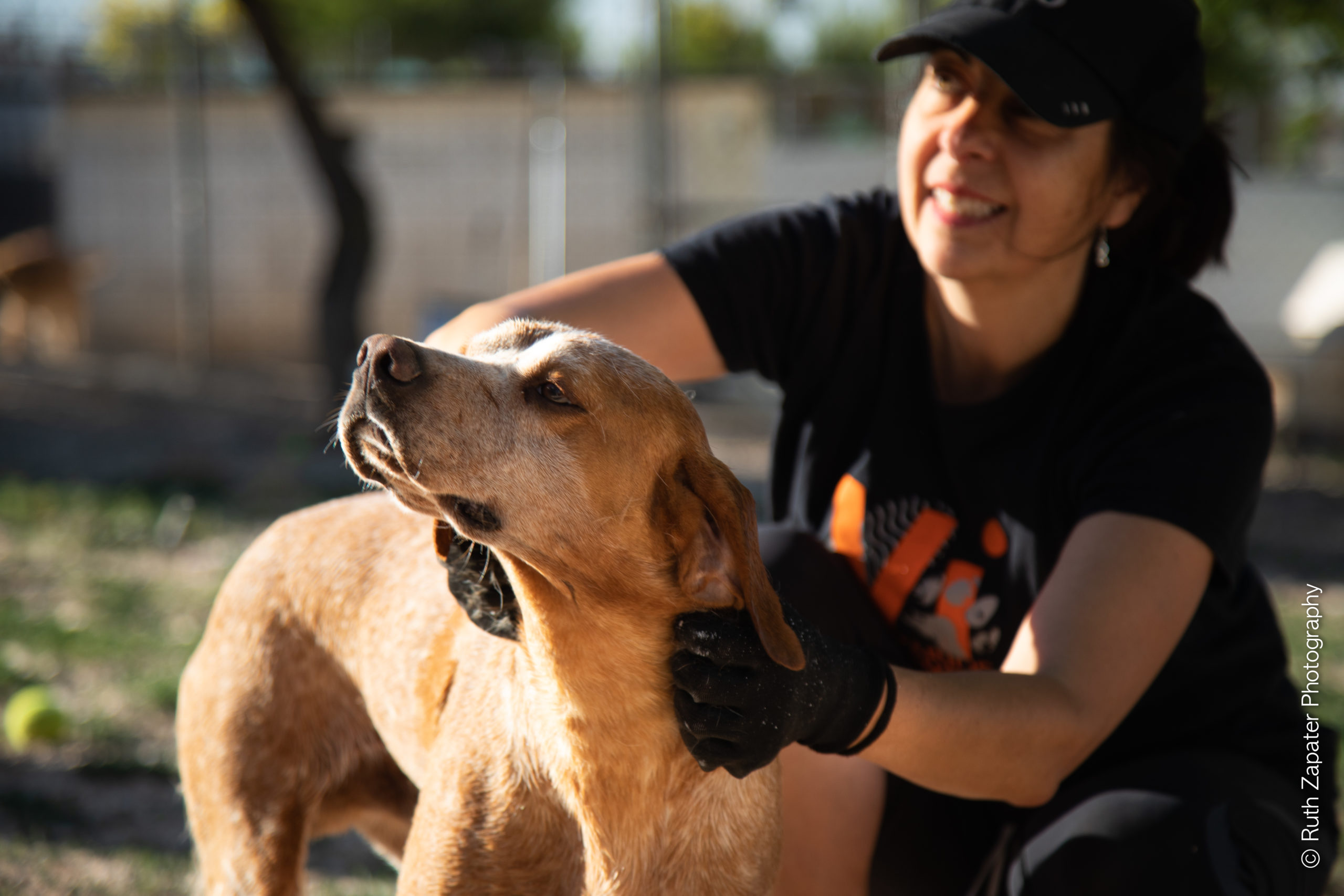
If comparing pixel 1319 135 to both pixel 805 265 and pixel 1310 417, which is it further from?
pixel 805 265

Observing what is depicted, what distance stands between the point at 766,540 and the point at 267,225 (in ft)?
37.6

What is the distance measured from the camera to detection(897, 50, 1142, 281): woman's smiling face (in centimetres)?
224

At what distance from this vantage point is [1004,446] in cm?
234

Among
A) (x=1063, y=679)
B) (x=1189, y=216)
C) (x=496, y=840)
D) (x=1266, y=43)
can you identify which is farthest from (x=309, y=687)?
(x=1266, y=43)

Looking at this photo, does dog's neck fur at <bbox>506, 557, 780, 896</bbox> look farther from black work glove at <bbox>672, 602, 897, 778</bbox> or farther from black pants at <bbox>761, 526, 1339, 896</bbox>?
black pants at <bbox>761, 526, 1339, 896</bbox>

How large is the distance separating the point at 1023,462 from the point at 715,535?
2.67ft

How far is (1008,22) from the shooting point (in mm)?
2229

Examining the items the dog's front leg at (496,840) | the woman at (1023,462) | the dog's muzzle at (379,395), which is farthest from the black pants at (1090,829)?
the dog's muzzle at (379,395)

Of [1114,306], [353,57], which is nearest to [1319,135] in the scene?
[1114,306]

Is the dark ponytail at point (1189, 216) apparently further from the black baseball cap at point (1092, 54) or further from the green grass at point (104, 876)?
the green grass at point (104, 876)

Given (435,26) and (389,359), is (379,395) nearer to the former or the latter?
(389,359)

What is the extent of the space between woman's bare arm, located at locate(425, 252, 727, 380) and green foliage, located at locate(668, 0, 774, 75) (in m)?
10.6

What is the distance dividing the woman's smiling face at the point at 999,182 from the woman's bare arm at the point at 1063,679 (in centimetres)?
57

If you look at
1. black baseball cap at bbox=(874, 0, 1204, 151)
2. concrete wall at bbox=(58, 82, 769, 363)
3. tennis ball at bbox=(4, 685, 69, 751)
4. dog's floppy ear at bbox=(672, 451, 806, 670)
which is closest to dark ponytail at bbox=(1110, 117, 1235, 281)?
black baseball cap at bbox=(874, 0, 1204, 151)
